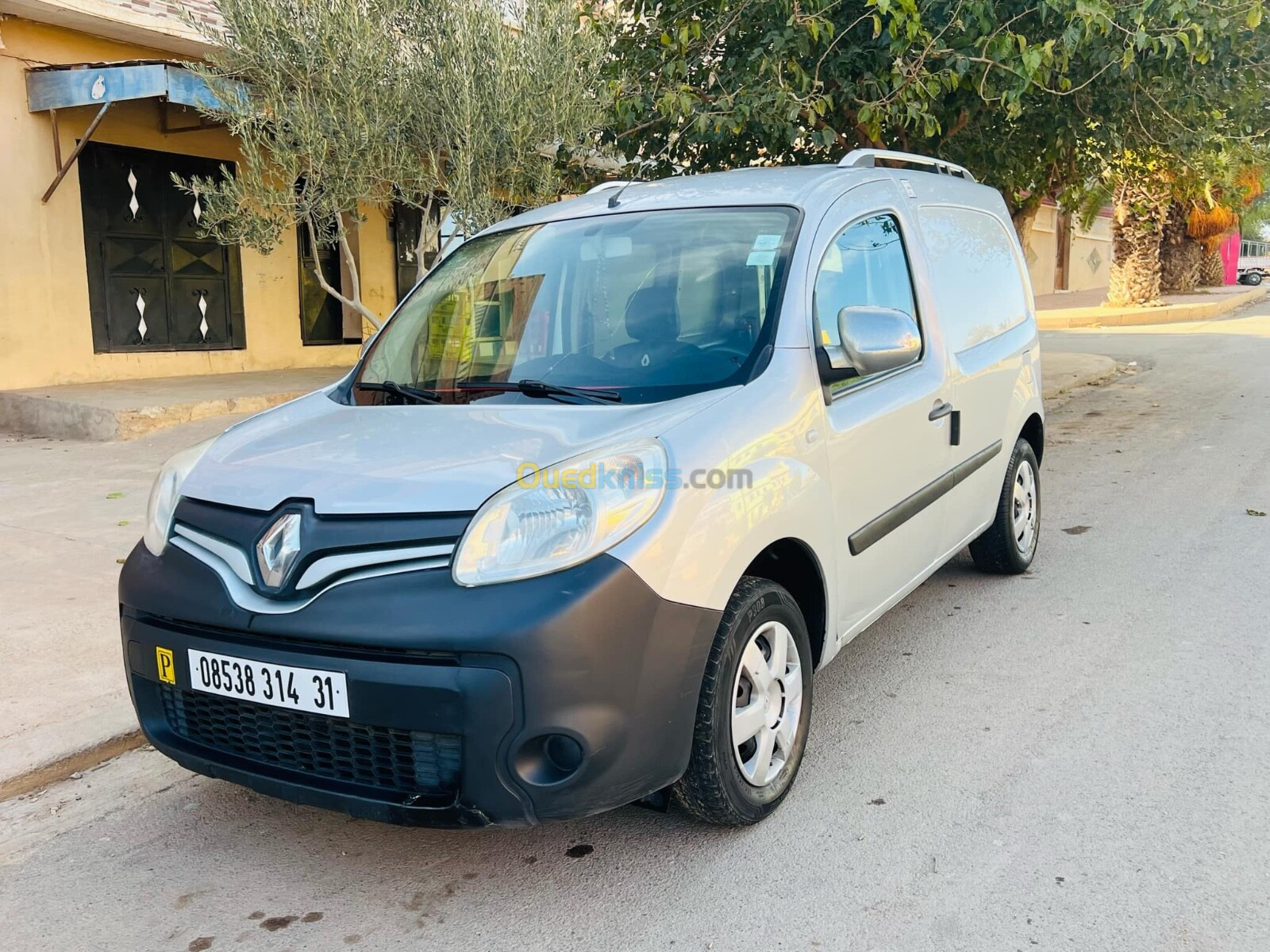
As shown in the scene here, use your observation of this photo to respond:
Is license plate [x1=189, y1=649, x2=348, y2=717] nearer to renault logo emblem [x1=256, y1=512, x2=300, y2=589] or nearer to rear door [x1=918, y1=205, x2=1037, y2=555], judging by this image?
renault logo emblem [x1=256, y1=512, x2=300, y2=589]

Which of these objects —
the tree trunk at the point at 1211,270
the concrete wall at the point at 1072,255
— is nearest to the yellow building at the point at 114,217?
the concrete wall at the point at 1072,255

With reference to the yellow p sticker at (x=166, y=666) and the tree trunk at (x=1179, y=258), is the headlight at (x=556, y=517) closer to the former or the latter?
the yellow p sticker at (x=166, y=666)

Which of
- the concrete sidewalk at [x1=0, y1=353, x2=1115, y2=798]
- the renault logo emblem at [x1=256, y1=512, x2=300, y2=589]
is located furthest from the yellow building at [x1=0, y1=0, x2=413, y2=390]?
the renault logo emblem at [x1=256, y1=512, x2=300, y2=589]

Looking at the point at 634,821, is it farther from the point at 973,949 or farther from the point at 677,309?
the point at 677,309

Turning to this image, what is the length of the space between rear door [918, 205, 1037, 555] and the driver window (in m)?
0.25

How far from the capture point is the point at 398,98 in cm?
771

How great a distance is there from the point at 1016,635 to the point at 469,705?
2921mm

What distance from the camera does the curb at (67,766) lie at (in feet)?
11.3

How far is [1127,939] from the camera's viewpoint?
8.14 feet

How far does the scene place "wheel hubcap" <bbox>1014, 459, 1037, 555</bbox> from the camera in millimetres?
5250

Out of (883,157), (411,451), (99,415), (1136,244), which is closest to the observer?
(411,451)

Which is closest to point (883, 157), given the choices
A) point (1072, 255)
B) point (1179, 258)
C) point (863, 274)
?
point (863, 274)

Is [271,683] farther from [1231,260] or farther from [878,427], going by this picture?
[1231,260]

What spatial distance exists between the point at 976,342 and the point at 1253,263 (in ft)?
205
